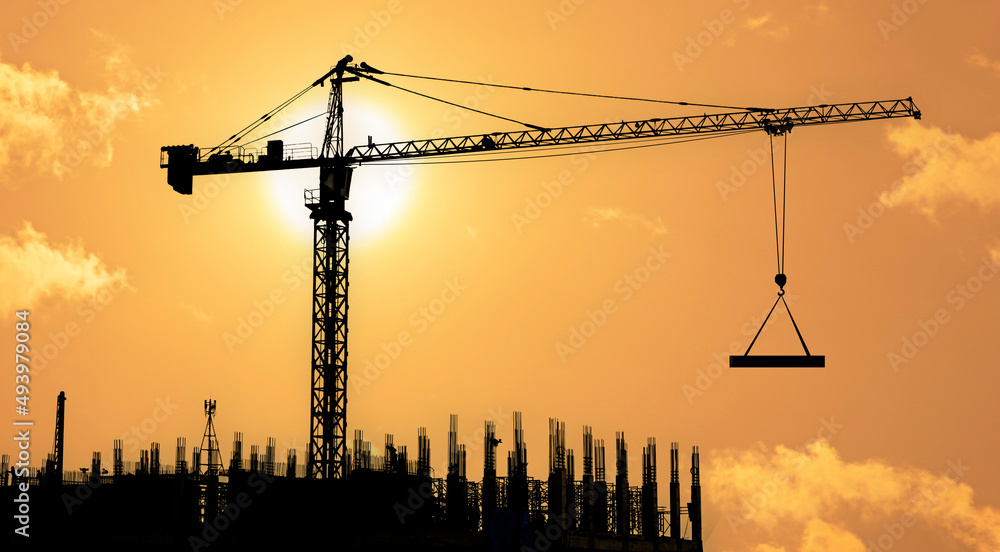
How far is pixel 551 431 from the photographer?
53.0 meters

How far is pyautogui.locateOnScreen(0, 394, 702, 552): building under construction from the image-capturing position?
4916 cm

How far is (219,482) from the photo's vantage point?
2079 inches

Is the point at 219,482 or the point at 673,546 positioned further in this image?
the point at 673,546

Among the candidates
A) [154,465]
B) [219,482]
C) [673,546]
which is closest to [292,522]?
[219,482]

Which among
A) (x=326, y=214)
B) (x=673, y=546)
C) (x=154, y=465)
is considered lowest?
(x=673, y=546)

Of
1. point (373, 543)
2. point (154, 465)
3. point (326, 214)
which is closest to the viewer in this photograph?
point (373, 543)

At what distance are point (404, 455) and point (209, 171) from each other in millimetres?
20468

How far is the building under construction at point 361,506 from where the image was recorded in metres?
49.2

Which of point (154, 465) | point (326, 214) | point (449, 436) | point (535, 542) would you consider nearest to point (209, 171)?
point (326, 214)

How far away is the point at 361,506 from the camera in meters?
51.5

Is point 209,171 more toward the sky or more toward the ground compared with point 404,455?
more toward the sky

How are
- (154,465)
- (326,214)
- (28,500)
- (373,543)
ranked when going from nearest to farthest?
(373,543) → (28,500) → (154,465) → (326,214)

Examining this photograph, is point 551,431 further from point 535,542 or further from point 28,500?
point 28,500

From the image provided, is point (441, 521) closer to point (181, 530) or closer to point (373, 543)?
point (373, 543)
